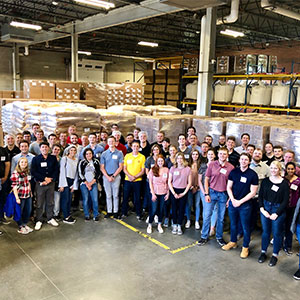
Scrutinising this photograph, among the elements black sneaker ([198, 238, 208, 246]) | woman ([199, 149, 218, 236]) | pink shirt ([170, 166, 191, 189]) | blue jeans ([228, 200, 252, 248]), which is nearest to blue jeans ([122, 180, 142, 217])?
pink shirt ([170, 166, 191, 189])

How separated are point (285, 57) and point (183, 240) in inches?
805

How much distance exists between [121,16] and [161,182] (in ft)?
29.2

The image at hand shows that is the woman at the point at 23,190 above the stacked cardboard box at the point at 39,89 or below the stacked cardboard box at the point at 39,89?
below

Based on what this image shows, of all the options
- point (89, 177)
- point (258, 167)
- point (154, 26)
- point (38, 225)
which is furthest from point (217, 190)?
point (154, 26)

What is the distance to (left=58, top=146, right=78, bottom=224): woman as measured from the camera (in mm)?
6395

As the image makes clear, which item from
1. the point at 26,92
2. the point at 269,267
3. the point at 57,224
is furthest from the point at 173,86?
the point at 269,267

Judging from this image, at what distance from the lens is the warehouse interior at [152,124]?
4488mm

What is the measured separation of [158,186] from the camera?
6.14 m

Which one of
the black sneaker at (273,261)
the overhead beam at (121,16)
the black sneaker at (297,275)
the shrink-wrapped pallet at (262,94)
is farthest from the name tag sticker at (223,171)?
the shrink-wrapped pallet at (262,94)

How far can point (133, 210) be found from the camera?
7.40 metres

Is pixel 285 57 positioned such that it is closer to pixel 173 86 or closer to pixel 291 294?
pixel 173 86

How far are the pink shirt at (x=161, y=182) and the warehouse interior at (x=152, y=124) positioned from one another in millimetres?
836

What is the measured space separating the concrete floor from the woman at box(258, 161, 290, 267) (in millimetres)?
420

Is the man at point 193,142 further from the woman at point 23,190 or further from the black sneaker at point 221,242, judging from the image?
the woman at point 23,190
